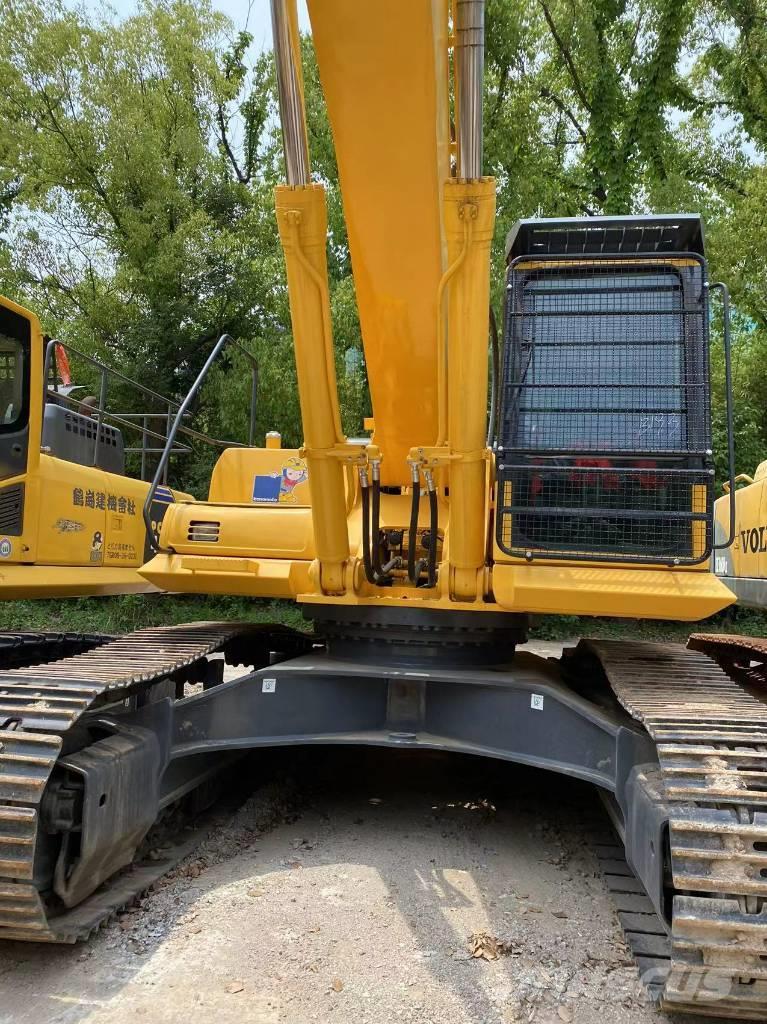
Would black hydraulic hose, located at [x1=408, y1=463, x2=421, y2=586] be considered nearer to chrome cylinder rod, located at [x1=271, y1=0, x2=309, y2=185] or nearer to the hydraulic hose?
the hydraulic hose

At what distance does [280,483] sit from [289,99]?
3.05m

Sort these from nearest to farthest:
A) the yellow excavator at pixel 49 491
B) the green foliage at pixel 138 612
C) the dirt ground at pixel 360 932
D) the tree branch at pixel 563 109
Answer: the dirt ground at pixel 360 932 → the yellow excavator at pixel 49 491 → the green foliage at pixel 138 612 → the tree branch at pixel 563 109

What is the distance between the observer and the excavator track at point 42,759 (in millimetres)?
2912

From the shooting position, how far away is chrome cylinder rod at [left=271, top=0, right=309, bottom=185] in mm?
3086

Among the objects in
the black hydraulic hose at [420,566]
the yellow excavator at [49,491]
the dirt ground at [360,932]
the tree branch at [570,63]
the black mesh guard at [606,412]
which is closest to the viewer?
the dirt ground at [360,932]

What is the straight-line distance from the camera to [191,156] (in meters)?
19.7

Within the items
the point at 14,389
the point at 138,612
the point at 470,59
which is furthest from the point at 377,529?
the point at 138,612

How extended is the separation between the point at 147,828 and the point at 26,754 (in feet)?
2.96

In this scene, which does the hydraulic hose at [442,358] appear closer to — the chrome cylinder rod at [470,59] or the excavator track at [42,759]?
the chrome cylinder rod at [470,59]

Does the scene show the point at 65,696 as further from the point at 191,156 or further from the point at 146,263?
the point at 191,156

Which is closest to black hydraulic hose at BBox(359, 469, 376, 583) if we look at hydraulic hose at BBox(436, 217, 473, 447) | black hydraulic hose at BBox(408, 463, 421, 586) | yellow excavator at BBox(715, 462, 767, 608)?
black hydraulic hose at BBox(408, 463, 421, 586)

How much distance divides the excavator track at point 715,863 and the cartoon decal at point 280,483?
3.24 metres

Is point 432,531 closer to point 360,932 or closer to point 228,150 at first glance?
point 360,932

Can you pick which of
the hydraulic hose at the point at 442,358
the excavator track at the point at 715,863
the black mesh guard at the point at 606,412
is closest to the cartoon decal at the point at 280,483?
the hydraulic hose at the point at 442,358
